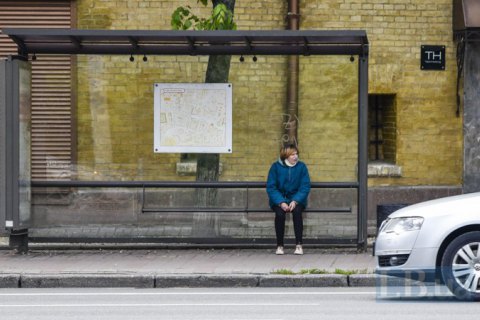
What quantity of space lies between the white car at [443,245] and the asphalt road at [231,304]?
25cm

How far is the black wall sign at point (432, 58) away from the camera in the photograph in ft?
70.6

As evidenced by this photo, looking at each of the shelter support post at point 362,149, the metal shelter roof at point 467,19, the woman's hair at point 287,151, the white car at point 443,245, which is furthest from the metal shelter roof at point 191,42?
the metal shelter roof at point 467,19

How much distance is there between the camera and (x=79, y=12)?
21250 millimetres

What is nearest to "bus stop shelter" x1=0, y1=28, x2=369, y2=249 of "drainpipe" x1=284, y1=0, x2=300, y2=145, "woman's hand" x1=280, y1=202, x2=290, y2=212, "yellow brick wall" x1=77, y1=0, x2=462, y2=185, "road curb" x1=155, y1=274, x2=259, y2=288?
"yellow brick wall" x1=77, y1=0, x2=462, y2=185

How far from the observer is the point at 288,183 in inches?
666

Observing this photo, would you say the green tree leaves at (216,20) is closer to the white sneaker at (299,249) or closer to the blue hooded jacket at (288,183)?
the blue hooded jacket at (288,183)

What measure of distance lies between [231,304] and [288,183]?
452cm

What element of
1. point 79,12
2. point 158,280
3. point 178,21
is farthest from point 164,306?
point 79,12

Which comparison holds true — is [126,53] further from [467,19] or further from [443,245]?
[467,19]

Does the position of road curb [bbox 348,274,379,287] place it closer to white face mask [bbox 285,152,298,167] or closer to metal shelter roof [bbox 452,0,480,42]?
white face mask [bbox 285,152,298,167]

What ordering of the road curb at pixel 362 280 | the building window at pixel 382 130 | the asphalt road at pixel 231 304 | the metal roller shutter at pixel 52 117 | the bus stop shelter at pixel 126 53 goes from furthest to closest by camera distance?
the building window at pixel 382 130, the metal roller shutter at pixel 52 117, the bus stop shelter at pixel 126 53, the road curb at pixel 362 280, the asphalt road at pixel 231 304

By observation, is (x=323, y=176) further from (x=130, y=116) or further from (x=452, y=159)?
(x=452, y=159)

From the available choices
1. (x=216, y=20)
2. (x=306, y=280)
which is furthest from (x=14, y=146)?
(x=306, y=280)

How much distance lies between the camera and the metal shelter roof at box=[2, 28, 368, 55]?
1639 centimetres
